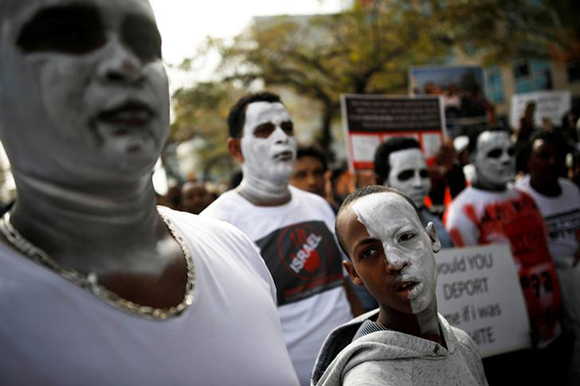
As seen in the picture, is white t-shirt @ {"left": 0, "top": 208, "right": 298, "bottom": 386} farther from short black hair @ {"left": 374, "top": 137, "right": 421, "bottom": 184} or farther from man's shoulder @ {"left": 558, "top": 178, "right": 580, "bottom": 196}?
man's shoulder @ {"left": 558, "top": 178, "right": 580, "bottom": 196}

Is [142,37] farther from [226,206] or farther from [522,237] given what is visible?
[522,237]

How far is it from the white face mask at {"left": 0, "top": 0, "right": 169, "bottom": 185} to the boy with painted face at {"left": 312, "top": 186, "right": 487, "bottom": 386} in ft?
3.43

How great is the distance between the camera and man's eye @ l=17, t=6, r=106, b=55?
0.95 metres

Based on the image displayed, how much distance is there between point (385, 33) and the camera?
15.5 metres

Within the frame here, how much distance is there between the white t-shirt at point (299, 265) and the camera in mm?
2846

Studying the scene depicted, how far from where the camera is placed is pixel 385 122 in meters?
5.46

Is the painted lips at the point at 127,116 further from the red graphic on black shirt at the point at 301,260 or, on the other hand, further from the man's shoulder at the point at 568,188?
the man's shoulder at the point at 568,188

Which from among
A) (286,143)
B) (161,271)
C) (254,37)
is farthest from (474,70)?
(254,37)

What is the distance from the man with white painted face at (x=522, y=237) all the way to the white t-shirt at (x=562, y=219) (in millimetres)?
476

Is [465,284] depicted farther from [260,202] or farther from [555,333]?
[260,202]

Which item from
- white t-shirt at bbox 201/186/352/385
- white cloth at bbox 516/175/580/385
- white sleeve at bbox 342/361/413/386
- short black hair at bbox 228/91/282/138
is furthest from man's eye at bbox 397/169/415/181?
white sleeve at bbox 342/361/413/386

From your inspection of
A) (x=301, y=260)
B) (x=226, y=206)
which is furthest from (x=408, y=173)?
(x=226, y=206)

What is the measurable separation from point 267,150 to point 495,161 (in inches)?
77.2

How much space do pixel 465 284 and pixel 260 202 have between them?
4.94ft
